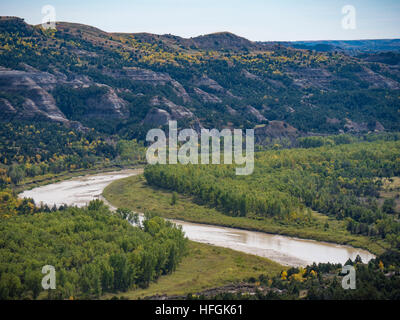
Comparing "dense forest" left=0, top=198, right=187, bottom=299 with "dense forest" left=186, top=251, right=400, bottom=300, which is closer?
"dense forest" left=186, top=251, right=400, bottom=300

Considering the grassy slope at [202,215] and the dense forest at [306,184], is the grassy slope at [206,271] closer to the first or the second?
the grassy slope at [202,215]

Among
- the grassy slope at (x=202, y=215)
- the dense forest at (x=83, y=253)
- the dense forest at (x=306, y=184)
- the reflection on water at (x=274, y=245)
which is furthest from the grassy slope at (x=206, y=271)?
the dense forest at (x=306, y=184)

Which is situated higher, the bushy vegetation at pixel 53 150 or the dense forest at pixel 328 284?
the bushy vegetation at pixel 53 150

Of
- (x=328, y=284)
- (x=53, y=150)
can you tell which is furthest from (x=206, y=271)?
(x=53, y=150)

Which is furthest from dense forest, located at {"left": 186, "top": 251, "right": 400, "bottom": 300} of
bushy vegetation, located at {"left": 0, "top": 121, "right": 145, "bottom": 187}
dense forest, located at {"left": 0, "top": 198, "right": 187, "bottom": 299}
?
bushy vegetation, located at {"left": 0, "top": 121, "right": 145, "bottom": 187}

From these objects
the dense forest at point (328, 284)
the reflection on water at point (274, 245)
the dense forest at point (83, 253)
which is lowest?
the reflection on water at point (274, 245)

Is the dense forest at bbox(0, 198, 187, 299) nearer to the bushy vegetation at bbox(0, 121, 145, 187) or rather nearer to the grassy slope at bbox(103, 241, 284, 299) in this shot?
the grassy slope at bbox(103, 241, 284, 299)

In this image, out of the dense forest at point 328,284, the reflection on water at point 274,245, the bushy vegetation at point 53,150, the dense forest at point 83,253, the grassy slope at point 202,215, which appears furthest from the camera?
the bushy vegetation at point 53,150
